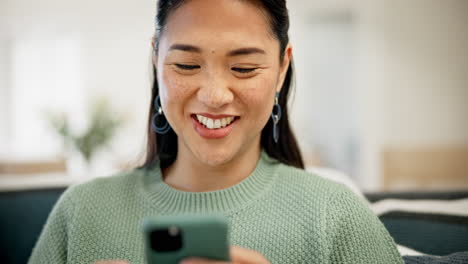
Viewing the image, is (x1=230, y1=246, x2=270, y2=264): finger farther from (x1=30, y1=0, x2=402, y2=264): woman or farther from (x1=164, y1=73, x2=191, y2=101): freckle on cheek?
(x1=164, y1=73, x2=191, y2=101): freckle on cheek

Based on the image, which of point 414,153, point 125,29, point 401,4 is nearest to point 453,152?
point 414,153

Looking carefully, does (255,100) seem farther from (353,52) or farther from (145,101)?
(145,101)

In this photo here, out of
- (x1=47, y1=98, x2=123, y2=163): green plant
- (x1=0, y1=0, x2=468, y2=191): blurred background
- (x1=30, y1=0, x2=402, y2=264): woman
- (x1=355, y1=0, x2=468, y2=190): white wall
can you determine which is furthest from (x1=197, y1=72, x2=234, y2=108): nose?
(x1=355, y1=0, x2=468, y2=190): white wall

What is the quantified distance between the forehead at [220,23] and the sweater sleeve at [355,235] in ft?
1.33

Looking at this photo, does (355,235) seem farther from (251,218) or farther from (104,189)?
(104,189)

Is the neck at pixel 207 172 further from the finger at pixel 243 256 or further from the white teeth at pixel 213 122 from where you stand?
the finger at pixel 243 256

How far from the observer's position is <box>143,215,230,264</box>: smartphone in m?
0.59

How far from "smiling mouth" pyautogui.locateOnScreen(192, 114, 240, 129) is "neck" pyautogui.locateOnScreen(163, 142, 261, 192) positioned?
148 millimetres

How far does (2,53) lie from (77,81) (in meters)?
0.97

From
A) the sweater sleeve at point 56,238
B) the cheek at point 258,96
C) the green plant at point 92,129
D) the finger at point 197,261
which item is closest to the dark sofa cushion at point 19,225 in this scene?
the sweater sleeve at point 56,238

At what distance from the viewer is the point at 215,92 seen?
0.87m

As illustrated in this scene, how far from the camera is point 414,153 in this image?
15.5 feet

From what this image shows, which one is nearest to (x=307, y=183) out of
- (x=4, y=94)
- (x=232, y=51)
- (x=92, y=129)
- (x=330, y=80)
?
(x=232, y=51)

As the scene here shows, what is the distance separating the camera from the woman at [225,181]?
89cm
